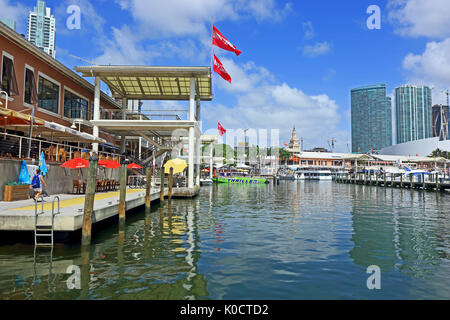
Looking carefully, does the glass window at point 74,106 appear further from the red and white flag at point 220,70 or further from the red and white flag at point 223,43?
the red and white flag at point 223,43

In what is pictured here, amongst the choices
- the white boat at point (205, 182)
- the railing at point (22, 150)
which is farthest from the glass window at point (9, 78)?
the white boat at point (205, 182)

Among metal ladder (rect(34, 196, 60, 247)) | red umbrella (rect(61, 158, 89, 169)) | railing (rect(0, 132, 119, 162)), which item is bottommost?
metal ladder (rect(34, 196, 60, 247))

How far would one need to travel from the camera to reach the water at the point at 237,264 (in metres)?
7.39

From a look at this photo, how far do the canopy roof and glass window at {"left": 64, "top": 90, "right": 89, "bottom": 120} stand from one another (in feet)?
7.85

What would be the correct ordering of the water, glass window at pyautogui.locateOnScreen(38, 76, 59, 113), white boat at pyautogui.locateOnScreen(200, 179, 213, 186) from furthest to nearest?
1. white boat at pyautogui.locateOnScreen(200, 179, 213, 186)
2. glass window at pyautogui.locateOnScreen(38, 76, 59, 113)
3. the water

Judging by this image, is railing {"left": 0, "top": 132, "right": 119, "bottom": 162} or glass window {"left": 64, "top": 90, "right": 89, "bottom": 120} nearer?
railing {"left": 0, "top": 132, "right": 119, "bottom": 162}

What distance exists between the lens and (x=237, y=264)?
9531mm

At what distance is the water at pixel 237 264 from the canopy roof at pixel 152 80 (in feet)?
50.0

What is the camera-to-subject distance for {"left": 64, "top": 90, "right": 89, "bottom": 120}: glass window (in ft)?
89.5

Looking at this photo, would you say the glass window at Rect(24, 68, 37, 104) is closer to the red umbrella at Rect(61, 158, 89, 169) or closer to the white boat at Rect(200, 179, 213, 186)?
the red umbrella at Rect(61, 158, 89, 169)

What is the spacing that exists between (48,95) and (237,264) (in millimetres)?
21815

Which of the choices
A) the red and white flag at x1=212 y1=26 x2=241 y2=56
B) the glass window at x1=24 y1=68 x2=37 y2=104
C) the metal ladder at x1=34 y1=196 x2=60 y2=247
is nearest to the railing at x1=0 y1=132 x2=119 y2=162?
the glass window at x1=24 y1=68 x2=37 y2=104

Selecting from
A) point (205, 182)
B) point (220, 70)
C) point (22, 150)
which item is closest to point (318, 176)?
point (205, 182)
